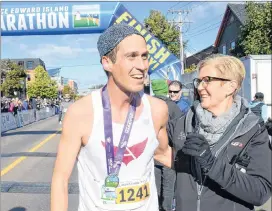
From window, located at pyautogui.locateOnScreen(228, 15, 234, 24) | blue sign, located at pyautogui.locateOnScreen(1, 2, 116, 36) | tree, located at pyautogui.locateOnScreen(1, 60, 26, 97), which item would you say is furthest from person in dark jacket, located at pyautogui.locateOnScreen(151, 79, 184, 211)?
tree, located at pyautogui.locateOnScreen(1, 60, 26, 97)

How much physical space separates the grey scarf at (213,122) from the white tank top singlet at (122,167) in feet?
0.94

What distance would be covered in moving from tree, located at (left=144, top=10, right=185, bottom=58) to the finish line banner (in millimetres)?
28146

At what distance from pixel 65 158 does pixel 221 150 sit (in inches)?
32.4

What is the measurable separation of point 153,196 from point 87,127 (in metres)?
0.55

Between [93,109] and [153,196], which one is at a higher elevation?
[93,109]

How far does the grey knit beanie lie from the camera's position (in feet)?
6.79

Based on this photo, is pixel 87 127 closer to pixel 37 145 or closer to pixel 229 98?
pixel 229 98

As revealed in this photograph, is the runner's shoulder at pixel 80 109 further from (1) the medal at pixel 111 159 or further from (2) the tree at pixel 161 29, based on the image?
(2) the tree at pixel 161 29

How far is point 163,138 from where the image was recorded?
2373mm

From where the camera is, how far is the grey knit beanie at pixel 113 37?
6.79 feet

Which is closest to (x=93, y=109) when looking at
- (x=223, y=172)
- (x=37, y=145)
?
(x=223, y=172)

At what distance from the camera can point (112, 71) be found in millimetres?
2123

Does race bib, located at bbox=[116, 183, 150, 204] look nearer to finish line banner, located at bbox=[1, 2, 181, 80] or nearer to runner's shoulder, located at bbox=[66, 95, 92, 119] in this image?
runner's shoulder, located at bbox=[66, 95, 92, 119]

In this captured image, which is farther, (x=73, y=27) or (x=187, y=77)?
(x=187, y=77)
